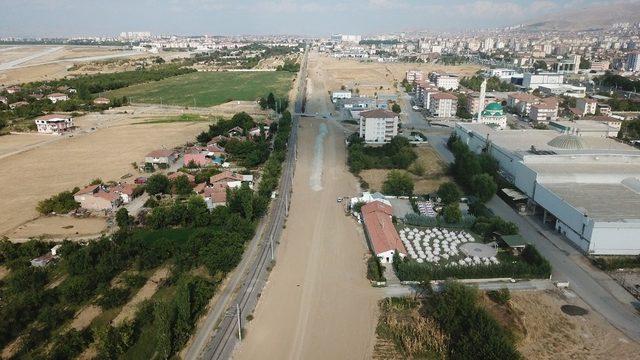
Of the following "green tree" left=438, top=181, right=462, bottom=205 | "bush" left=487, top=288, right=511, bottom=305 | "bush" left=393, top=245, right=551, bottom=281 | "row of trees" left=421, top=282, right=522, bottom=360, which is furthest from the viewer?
"green tree" left=438, top=181, right=462, bottom=205

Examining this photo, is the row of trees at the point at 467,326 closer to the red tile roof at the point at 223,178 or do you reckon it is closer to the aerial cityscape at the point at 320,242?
the aerial cityscape at the point at 320,242

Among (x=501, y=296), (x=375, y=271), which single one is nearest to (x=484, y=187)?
(x=501, y=296)

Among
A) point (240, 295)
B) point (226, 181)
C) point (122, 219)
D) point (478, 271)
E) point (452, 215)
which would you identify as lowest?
point (240, 295)

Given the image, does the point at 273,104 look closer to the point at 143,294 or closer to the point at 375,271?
the point at 375,271

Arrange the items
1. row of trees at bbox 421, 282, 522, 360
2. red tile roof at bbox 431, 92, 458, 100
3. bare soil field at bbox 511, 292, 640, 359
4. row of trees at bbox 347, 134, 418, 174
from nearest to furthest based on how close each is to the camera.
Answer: row of trees at bbox 421, 282, 522, 360 < bare soil field at bbox 511, 292, 640, 359 < row of trees at bbox 347, 134, 418, 174 < red tile roof at bbox 431, 92, 458, 100

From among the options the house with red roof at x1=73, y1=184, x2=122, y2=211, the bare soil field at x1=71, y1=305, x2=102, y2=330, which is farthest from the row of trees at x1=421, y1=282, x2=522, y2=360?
the house with red roof at x1=73, y1=184, x2=122, y2=211

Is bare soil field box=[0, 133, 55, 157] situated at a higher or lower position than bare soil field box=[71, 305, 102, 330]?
higher

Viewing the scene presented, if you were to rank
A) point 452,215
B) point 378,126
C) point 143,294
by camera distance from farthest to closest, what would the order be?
1. point 378,126
2. point 452,215
3. point 143,294

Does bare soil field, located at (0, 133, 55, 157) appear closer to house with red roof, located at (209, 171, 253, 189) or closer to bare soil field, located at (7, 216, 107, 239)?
bare soil field, located at (7, 216, 107, 239)
